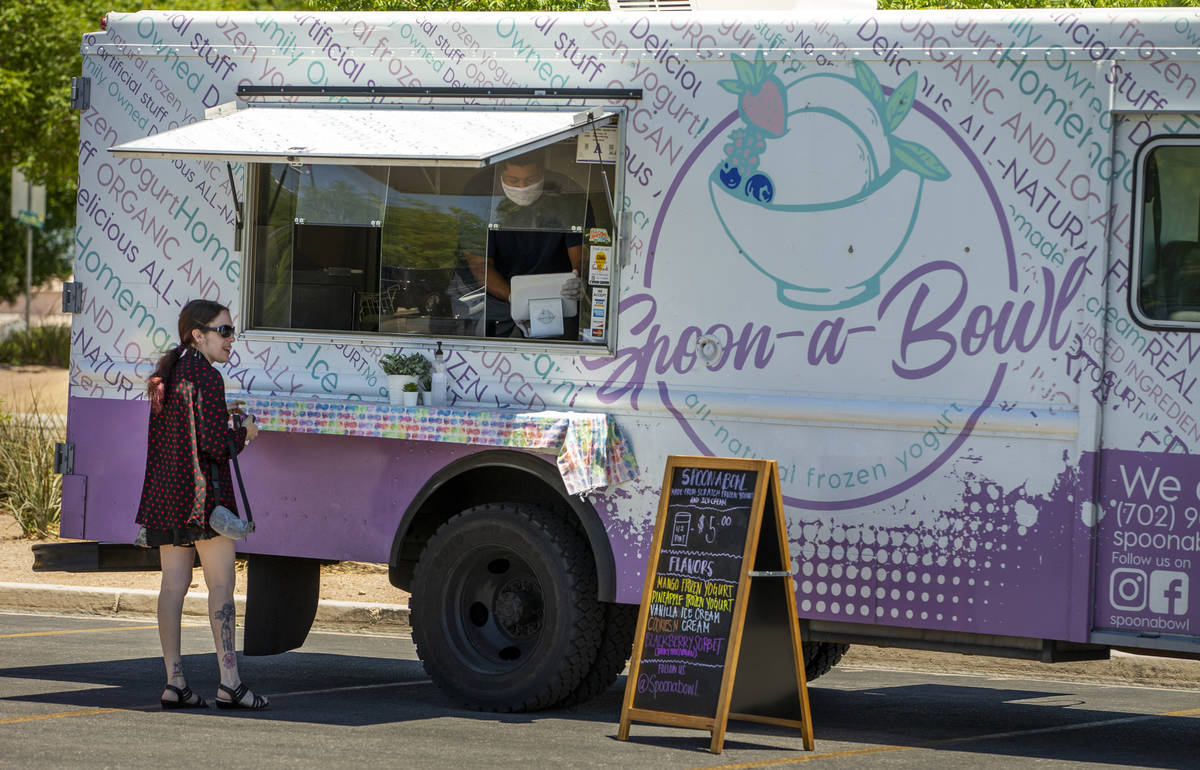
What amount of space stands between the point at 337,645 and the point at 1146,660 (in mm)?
4888

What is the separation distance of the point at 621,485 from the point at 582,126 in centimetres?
168

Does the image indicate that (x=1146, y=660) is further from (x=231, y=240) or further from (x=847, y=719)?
(x=231, y=240)

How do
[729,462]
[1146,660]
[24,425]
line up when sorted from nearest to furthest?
1. [729,462]
2. [1146,660]
3. [24,425]

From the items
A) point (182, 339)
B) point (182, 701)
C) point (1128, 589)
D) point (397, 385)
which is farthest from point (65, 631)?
point (1128, 589)

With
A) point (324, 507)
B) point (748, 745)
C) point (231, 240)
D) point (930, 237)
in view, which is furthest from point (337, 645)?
point (930, 237)

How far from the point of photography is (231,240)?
791 cm

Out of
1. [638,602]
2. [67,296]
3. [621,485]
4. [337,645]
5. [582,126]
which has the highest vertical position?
[582,126]

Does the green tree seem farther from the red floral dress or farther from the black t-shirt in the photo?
the red floral dress

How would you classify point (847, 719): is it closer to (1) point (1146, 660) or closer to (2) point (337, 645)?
(1) point (1146, 660)

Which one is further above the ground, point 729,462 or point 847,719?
point 729,462

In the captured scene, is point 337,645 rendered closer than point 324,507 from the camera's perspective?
No

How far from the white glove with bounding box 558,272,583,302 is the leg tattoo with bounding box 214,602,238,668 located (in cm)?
212

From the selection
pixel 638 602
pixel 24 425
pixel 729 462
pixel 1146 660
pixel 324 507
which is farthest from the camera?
pixel 24 425

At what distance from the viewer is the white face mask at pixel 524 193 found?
7570 mm
